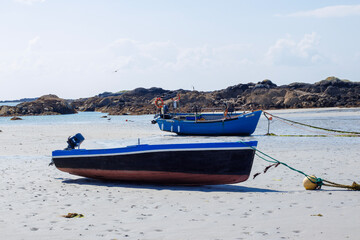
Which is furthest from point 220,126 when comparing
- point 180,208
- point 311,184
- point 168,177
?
point 180,208

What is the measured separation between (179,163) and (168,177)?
478mm

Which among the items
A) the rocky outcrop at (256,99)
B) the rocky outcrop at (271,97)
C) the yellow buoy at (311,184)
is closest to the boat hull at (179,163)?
the yellow buoy at (311,184)

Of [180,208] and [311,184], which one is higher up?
[311,184]

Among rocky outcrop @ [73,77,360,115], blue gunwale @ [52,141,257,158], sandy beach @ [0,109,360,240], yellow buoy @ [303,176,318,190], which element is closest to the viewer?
sandy beach @ [0,109,360,240]

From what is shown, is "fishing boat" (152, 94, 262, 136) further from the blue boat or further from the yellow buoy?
the yellow buoy

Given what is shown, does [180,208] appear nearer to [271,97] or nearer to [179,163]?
[179,163]

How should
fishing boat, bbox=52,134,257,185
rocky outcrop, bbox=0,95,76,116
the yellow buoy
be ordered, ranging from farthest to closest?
rocky outcrop, bbox=0,95,76,116
fishing boat, bbox=52,134,257,185
the yellow buoy

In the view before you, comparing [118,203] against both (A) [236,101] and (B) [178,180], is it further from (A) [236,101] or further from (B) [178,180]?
(A) [236,101]

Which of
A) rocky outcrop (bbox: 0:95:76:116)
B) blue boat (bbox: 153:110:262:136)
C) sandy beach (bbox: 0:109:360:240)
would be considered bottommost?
sandy beach (bbox: 0:109:360:240)

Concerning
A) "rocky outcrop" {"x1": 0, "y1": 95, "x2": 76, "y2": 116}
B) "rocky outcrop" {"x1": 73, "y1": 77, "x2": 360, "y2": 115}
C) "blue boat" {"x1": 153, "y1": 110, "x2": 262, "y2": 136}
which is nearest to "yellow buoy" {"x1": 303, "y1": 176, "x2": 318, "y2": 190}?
"blue boat" {"x1": 153, "y1": 110, "x2": 262, "y2": 136}

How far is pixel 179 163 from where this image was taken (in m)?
9.81

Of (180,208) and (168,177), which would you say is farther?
(168,177)

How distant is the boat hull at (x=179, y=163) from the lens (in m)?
9.58

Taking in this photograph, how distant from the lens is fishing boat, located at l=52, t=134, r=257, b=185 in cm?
958
